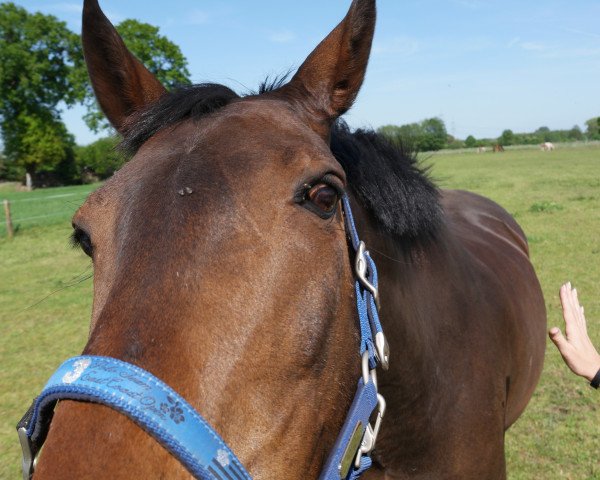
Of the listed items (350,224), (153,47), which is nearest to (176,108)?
(350,224)

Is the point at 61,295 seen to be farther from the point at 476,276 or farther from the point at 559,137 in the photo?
the point at 559,137

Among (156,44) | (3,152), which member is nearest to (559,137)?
(156,44)

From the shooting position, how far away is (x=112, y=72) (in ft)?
6.82

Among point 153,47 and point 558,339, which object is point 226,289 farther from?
point 153,47

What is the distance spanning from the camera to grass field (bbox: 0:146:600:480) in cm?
437

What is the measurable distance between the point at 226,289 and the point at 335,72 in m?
0.99

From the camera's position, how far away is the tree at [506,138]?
80.8 m

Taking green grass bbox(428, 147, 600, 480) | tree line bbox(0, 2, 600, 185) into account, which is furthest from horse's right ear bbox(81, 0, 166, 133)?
tree line bbox(0, 2, 600, 185)

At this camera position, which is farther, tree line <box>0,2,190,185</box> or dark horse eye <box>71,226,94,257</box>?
tree line <box>0,2,190,185</box>

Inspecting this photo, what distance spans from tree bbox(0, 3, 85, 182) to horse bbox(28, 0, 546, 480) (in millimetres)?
49751

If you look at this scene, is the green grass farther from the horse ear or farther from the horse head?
the horse head

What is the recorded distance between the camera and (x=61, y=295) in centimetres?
967

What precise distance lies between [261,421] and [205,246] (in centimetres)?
45

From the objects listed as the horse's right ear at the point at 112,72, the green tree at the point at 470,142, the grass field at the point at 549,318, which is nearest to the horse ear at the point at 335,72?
the horse's right ear at the point at 112,72
